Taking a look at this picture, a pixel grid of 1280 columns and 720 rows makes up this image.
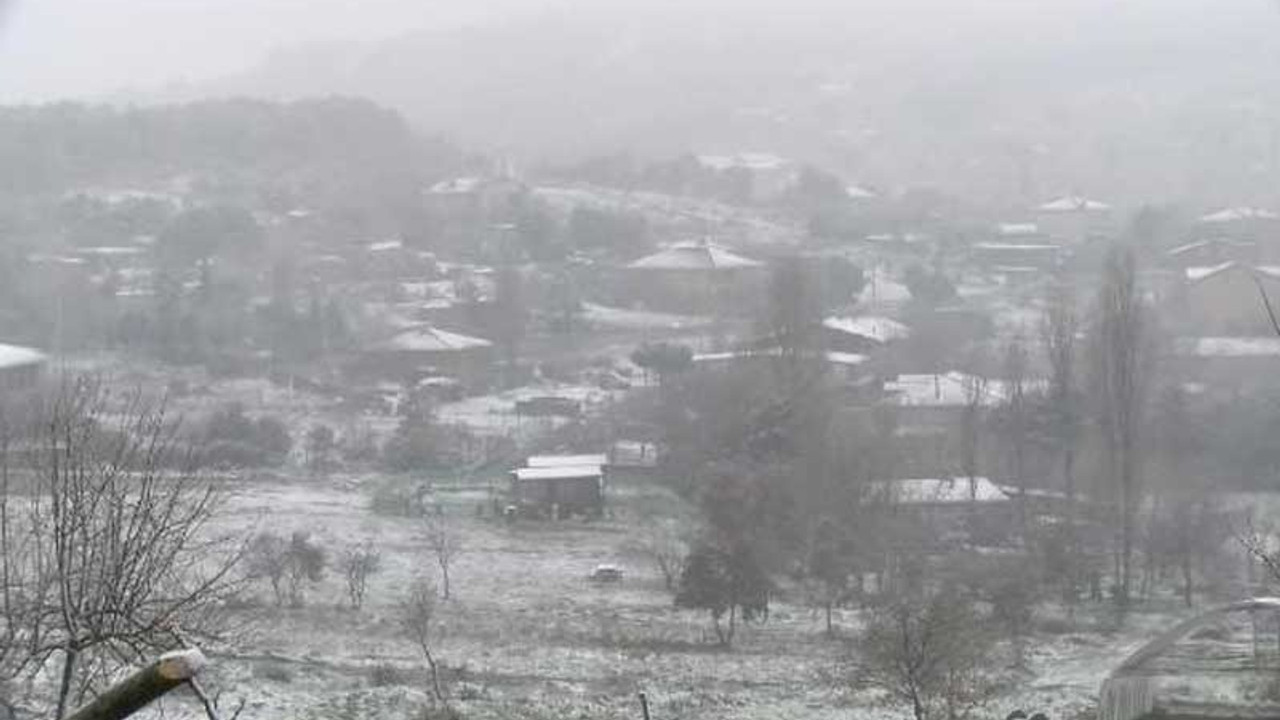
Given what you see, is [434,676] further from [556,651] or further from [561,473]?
[561,473]

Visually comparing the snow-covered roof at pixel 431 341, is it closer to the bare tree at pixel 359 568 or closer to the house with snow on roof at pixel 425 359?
the house with snow on roof at pixel 425 359

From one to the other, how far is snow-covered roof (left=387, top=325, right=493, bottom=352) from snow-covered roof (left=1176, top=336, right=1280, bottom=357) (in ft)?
16.1

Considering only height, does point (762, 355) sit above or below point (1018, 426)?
above

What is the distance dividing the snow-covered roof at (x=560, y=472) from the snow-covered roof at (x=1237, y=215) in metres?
11.3

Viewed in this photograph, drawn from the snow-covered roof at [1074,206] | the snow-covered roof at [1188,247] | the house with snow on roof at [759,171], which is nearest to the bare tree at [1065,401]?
the snow-covered roof at [1188,247]

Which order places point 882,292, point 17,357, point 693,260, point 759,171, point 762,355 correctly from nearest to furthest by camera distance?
point 762,355
point 17,357
point 882,292
point 693,260
point 759,171

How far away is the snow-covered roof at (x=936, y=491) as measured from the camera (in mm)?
7219

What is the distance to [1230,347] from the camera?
432 inches

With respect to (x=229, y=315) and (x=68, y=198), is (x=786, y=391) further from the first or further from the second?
(x=68, y=198)

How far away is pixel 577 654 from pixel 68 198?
14.3 metres

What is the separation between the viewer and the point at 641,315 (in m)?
14.2

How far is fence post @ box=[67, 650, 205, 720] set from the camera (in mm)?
917

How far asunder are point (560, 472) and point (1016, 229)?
1183cm

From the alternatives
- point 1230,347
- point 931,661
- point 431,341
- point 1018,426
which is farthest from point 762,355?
point 931,661
